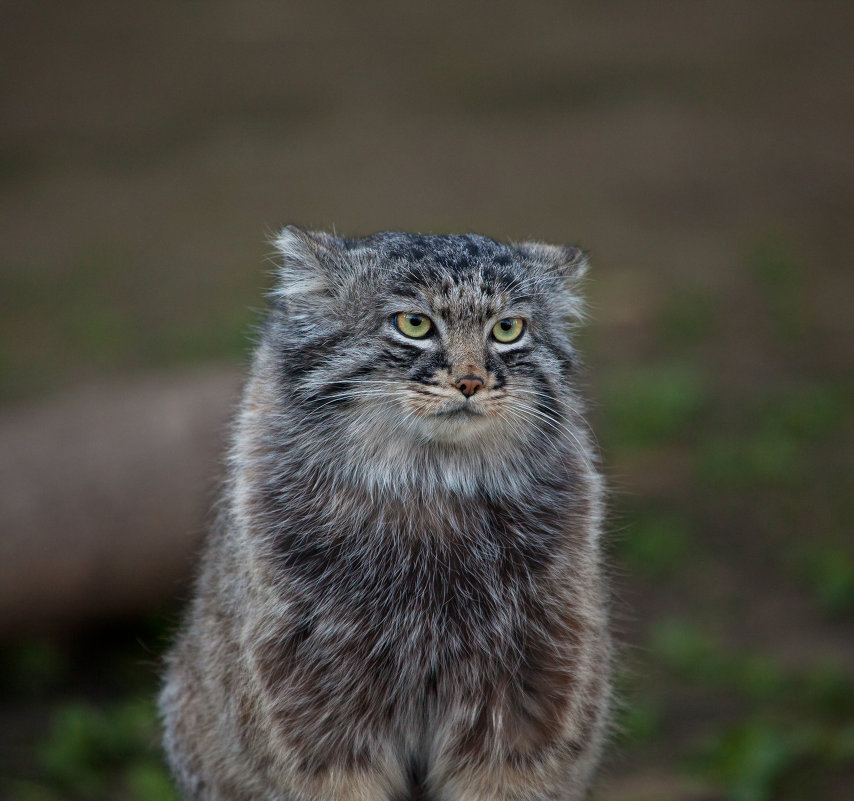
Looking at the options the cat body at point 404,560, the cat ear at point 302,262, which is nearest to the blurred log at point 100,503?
the cat ear at point 302,262

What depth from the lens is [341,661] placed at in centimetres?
383

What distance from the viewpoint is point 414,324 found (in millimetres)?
3693

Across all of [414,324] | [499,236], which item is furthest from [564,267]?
[499,236]

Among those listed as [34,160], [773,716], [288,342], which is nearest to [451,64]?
[34,160]

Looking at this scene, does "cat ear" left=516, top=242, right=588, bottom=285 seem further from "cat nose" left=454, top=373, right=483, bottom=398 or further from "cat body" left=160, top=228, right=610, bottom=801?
"cat nose" left=454, top=373, right=483, bottom=398

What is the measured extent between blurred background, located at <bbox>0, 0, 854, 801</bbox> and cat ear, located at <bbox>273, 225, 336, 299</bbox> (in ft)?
2.60

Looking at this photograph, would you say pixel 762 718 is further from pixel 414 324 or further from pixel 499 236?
pixel 499 236

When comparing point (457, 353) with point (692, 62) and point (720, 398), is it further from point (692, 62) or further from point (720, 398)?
point (692, 62)

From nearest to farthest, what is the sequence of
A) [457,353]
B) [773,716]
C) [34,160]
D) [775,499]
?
1. [457,353]
2. [773,716]
3. [775,499]
4. [34,160]

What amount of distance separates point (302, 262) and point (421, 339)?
0.57 m

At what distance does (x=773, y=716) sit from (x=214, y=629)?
3499mm

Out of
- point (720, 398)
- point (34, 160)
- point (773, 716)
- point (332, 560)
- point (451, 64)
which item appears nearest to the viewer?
point (332, 560)

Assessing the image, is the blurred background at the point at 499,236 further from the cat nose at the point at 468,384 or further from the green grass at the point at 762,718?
the cat nose at the point at 468,384

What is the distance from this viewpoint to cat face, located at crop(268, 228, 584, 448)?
3633mm
